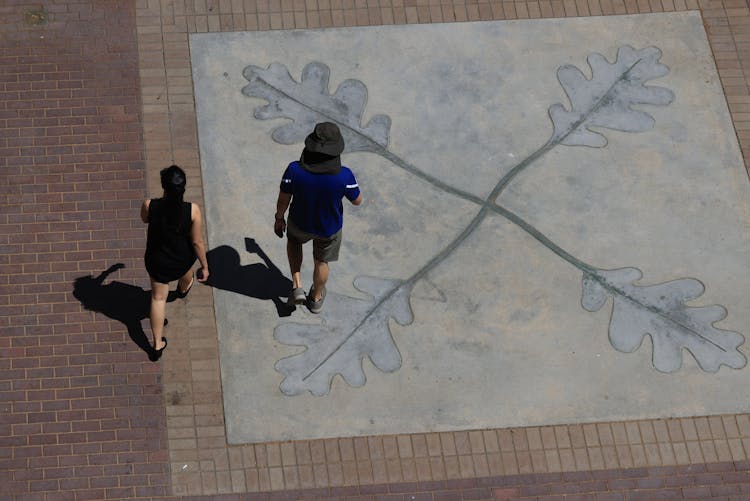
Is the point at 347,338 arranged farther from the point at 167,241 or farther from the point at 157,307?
the point at 167,241

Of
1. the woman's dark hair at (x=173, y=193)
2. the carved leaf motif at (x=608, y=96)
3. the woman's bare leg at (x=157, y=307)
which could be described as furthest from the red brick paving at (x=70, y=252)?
the carved leaf motif at (x=608, y=96)

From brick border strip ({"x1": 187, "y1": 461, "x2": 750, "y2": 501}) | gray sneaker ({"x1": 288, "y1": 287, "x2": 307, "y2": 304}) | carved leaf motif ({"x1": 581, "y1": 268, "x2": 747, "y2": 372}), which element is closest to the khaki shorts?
gray sneaker ({"x1": 288, "y1": 287, "x2": 307, "y2": 304})

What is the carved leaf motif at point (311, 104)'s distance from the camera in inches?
378

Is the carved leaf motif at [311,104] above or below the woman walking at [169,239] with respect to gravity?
above

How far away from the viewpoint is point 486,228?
9.24 meters

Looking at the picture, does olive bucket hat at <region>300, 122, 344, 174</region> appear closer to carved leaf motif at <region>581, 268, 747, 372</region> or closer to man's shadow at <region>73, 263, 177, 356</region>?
man's shadow at <region>73, 263, 177, 356</region>

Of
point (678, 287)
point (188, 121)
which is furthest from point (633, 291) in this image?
point (188, 121)

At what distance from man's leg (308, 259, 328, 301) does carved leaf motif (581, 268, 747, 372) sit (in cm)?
218

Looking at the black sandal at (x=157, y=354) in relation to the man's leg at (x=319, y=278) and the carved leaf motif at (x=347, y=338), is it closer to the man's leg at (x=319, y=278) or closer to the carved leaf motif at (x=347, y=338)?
the carved leaf motif at (x=347, y=338)

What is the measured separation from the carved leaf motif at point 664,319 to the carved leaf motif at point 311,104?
228cm

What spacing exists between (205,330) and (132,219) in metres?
1.19

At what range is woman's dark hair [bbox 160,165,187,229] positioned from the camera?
721 cm

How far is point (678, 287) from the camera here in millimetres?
9094

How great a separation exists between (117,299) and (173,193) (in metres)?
1.81
